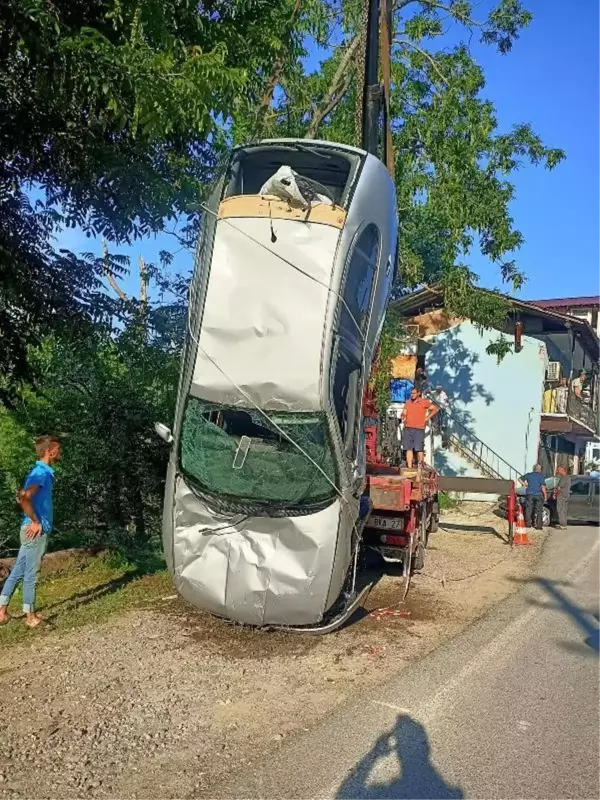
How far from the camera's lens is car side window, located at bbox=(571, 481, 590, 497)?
1939cm

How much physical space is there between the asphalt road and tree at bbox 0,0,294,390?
14.2ft

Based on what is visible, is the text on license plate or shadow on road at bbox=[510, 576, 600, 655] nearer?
shadow on road at bbox=[510, 576, 600, 655]

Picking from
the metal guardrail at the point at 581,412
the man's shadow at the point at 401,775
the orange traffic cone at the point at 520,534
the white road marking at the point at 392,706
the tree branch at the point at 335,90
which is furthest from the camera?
the metal guardrail at the point at 581,412

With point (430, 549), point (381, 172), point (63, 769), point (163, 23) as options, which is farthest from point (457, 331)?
point (63, 769)

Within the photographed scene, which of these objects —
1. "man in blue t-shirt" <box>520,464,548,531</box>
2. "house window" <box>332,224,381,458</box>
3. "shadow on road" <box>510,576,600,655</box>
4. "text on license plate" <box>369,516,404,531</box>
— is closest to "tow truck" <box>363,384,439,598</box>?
"text on license plate" <box>369,516,404,531</box>

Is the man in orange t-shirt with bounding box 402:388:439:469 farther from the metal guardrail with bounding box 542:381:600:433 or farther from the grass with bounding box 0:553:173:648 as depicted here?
the metal guardrail with bounding box 542:381:600:433

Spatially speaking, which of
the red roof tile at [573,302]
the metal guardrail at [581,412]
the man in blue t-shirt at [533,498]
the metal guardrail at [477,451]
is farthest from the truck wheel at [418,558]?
the red roof tile at [573,302]

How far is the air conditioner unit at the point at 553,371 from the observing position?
27.9 meters

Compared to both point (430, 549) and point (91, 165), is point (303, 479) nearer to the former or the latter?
point (91, 165)

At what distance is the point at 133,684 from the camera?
5426 mm

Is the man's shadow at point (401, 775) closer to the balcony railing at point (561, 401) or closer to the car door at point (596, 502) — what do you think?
the car door at point (596, 502)

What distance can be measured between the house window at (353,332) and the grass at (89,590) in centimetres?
307

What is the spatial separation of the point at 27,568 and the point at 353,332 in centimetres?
373

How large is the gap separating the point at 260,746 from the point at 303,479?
2.42 meters
